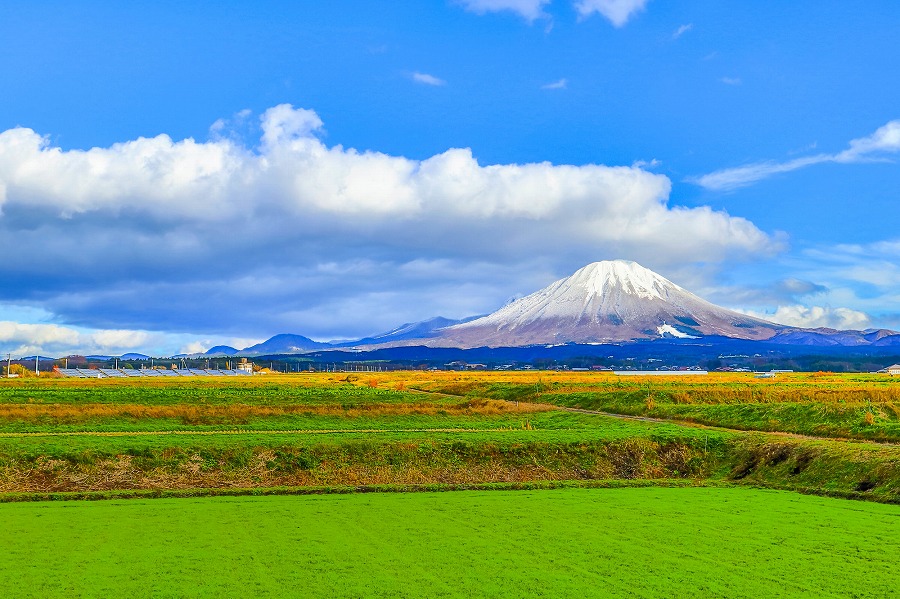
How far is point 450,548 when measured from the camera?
13969mm

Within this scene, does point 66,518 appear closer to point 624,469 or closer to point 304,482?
point 304,482

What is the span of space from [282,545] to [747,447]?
19563mm

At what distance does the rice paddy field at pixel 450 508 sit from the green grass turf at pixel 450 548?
0.06 metres

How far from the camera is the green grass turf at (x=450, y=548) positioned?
11.4 m

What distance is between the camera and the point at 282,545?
46.4 ft

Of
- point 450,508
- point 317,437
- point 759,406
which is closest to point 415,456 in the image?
point 317,437

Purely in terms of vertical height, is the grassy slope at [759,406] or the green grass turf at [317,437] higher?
the green grass turf at [317,437]

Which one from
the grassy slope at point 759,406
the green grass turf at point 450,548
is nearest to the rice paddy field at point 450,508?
the green grass turf at point 450,548

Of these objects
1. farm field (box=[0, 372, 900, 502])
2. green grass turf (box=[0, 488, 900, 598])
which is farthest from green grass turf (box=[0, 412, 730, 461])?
green grass turf (box=[0, 488, 900, 598])

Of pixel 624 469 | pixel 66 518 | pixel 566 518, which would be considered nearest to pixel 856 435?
pixel 624 469

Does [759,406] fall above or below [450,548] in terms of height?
below

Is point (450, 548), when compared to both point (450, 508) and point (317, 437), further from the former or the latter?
point (317, 437)

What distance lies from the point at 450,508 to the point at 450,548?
4829mm

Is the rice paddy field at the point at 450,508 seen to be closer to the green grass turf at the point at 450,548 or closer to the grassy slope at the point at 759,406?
the green grass turf at the point at 450,548
